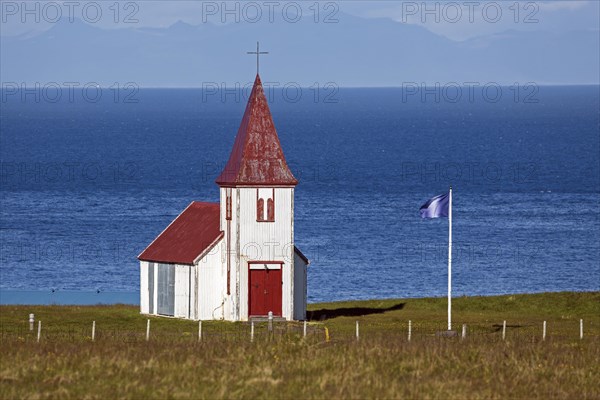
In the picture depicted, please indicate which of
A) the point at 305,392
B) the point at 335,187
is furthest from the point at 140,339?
the point at 335,187

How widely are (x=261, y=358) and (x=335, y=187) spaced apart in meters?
120

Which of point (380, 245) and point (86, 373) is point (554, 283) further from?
point (86, 373)

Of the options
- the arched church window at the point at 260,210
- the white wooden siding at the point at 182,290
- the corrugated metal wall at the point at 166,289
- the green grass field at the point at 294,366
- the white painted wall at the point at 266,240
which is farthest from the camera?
the corrugated metal wall at the point at 166,289

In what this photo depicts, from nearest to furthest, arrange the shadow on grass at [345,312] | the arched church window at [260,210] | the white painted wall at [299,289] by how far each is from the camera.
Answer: the arched church window at [260,210]
the white painted wall at [299,289]
the shadow on grass at [345,312]

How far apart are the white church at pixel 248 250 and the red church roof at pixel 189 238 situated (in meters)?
0.08

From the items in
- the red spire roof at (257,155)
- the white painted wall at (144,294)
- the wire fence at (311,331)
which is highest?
the red spire roof at (257,155)

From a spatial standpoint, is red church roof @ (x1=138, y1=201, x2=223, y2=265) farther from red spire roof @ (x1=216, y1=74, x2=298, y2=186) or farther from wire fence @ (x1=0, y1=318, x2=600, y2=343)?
wire fence @ (x1=0, y1=318, x2=600, y2=343)

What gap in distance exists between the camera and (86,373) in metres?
37.0

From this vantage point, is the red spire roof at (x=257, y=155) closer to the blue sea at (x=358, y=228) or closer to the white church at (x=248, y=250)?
the white church at (x=248, y=250)

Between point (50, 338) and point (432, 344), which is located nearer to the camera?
point (432, 344)

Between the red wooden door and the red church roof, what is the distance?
234cm

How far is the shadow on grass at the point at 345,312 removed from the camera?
213 feet

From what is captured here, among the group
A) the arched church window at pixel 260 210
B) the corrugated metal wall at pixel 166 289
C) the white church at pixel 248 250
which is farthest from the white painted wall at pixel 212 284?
the arched church window at pixel 260 210

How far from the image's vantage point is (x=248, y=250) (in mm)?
61250
